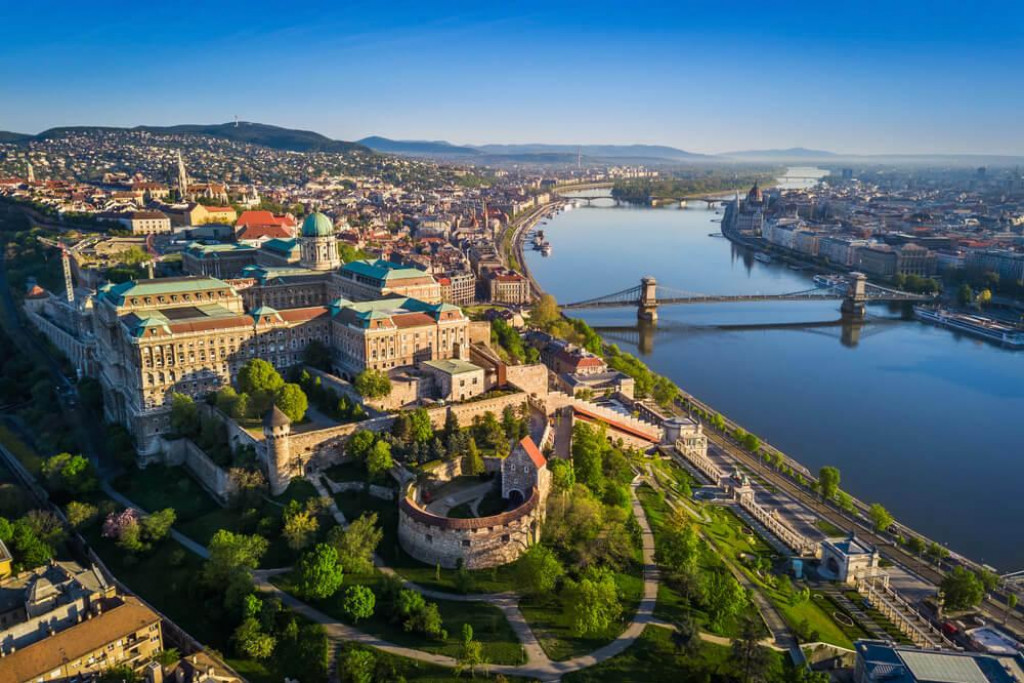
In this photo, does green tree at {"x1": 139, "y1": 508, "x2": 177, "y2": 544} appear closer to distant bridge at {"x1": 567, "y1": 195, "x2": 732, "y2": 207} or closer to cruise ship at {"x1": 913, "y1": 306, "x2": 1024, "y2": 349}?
cruise ship at {"x1": 913, "y1": 306, "x2": 1024, "y2": 349}

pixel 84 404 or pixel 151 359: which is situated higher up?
pixel 151 359

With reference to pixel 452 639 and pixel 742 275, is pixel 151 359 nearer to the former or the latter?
pixel 452 639

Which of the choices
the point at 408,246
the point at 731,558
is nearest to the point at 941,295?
the point at 408,246

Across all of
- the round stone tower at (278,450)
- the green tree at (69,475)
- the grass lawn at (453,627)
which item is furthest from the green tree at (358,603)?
the green tree at (69,475)

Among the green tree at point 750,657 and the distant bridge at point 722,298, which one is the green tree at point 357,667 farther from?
the distant bridge at point 722,298

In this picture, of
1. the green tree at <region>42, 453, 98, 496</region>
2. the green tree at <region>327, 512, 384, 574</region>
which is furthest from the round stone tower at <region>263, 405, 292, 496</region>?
the green tree at <region>42, 453, 98, 496</region>
